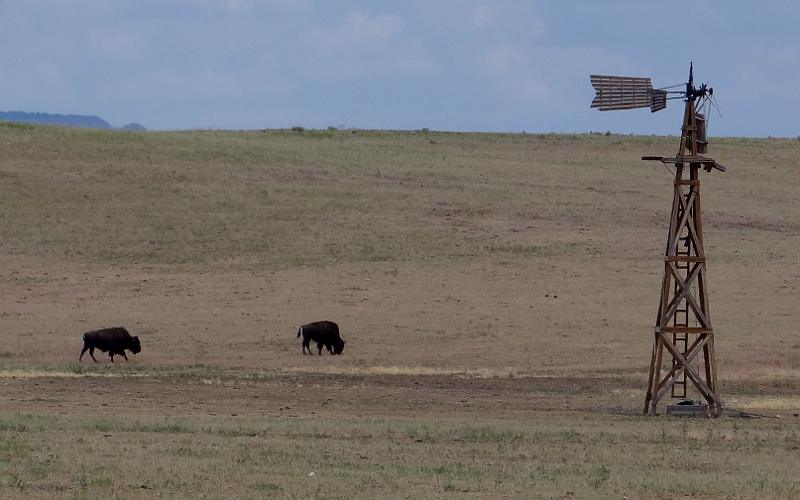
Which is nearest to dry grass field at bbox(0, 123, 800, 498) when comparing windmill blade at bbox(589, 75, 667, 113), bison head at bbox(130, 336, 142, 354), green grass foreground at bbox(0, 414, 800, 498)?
green grass foreground at bbox(0, 414, 800, 498)

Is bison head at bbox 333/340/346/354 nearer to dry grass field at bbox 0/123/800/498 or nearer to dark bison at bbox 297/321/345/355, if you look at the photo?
dark bison at bbox 297/321/345/355

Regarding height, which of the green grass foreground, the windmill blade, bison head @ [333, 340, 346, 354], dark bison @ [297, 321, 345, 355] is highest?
the windmill blade

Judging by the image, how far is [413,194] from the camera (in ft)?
168

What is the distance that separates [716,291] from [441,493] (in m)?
25.2

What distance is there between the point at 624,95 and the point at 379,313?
14.0m

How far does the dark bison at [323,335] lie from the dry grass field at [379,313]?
2.02 feet

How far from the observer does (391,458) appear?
1673 centimetres

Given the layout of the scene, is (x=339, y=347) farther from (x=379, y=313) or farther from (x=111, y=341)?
(x=111, y=341)

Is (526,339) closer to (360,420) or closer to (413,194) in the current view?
(360,420)

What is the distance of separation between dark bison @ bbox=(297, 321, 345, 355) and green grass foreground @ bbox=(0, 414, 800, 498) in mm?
10587

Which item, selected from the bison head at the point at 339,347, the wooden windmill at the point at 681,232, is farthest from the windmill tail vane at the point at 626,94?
the bison head at the point at 339,347

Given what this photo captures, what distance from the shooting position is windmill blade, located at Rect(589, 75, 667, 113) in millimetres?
23000

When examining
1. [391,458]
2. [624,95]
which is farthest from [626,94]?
[391,458]

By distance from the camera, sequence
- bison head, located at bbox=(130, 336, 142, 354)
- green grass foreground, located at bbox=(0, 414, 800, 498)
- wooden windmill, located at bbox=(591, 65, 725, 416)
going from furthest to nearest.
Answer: bison head, located at bbox=(130, 336, 142, 354) < wooden windmill, located at bbox=(591, 65, 725, 416) < green grass foreground, located at bbox=(0, 414, 800, 498)
